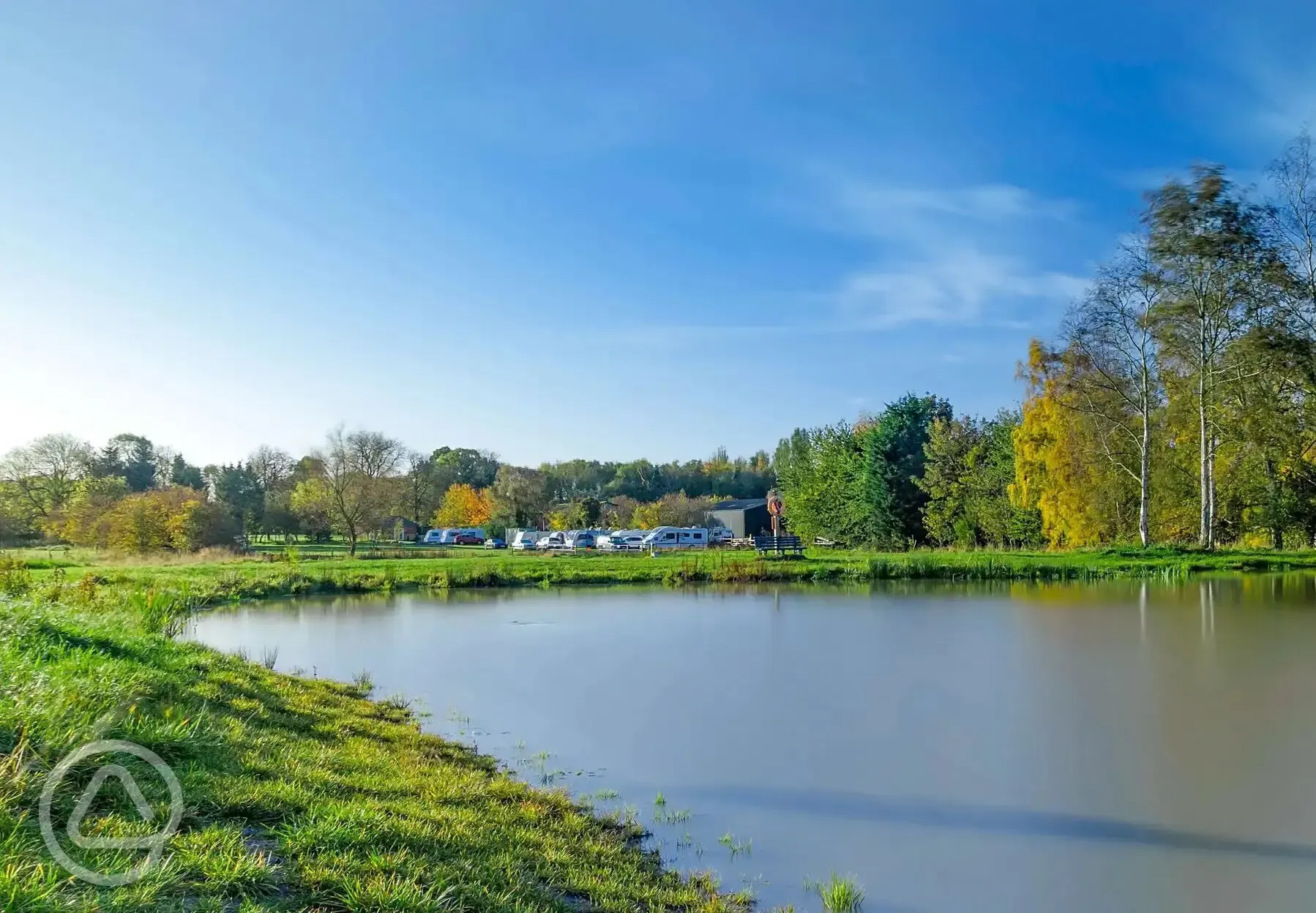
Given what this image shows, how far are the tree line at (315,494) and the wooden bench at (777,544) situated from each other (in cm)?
2015

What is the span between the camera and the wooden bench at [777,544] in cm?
2844

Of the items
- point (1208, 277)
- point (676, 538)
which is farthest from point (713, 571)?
point (676, 538)

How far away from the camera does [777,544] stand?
28297mm

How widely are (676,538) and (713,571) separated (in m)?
20.8

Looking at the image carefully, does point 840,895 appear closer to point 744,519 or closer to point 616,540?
point 616,540

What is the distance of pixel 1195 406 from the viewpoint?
81.5 ft

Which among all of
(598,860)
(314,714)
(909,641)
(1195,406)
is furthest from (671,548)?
(598,860)

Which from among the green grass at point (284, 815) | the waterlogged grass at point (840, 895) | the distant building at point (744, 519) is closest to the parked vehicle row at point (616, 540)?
the distant building at point (744, 519)

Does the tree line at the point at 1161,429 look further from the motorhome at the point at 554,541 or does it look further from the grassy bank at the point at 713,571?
the motorhome at the point at 554,541

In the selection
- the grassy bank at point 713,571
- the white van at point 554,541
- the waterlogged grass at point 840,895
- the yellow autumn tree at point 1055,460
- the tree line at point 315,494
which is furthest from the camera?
the white van at point 554,541

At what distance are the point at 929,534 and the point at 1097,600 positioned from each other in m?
17.3

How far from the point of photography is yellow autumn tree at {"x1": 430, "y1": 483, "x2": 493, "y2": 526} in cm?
6062

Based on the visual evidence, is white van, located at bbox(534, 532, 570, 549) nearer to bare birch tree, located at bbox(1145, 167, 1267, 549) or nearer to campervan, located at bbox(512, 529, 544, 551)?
campervan, located at bbox(512, 529, 544, 551)

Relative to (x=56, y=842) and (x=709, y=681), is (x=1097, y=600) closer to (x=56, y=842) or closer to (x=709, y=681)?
(x=709, y=681)
